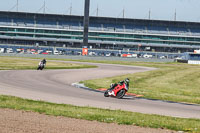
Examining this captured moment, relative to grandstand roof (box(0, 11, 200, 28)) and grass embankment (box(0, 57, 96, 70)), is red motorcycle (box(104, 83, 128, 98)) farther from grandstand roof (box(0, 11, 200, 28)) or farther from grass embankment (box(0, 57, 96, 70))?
grandstand roof (box(0, 11, 200, 28))

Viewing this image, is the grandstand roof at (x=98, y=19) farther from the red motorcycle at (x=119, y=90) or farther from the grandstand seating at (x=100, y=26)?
the red motorcycle at (x=119, y=90)

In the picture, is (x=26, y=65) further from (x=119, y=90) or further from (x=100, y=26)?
(x=100, y=26)

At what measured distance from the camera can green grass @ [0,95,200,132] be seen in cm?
1181

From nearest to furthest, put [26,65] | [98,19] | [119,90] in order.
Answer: [119,90] < [26,65] < [98,19]

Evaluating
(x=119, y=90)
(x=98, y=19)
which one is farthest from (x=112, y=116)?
(x=98, y=19)

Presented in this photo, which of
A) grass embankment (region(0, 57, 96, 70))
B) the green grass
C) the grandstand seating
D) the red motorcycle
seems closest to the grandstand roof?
the grandstand seating

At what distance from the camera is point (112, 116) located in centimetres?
1288

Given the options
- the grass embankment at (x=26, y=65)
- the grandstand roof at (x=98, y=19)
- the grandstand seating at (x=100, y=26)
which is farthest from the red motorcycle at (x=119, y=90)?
the grandstand roof at (x=98, y=19)

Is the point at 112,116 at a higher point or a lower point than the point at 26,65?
higher

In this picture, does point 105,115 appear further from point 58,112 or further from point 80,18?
point 80,18

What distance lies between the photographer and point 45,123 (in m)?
10.9

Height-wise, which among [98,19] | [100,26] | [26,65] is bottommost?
[26,65]

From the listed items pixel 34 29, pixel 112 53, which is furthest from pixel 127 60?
pixel 34 29

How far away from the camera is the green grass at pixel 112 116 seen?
11812 millimetres
